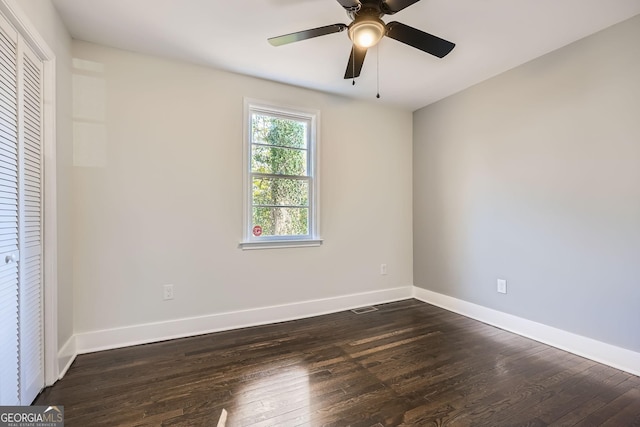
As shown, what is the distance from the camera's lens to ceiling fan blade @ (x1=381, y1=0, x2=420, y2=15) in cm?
152

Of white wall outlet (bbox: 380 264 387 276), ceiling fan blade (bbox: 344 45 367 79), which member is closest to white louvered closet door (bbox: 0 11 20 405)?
ceiling fan blade (bbox: 344 45 367 79)

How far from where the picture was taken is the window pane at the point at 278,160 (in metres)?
2.97

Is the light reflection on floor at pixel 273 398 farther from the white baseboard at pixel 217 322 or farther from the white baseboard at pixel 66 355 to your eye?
the white baseboard at pixel 66 355

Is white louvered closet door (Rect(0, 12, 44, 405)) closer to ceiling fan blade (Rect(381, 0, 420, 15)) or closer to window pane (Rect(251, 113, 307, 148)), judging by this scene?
window pane (Rect(251, 113, 307, 148))

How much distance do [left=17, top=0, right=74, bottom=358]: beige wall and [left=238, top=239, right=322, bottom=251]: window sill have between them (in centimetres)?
131

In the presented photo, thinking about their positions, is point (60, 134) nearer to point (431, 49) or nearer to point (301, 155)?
point (301, 155)

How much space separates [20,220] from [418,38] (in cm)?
253

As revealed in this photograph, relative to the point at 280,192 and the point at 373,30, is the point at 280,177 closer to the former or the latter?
the point at 280,192

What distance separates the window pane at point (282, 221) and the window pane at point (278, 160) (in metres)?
0.41

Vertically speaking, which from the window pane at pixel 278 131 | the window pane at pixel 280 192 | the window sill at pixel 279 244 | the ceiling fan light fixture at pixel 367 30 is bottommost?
the window sill at pixel 279 244

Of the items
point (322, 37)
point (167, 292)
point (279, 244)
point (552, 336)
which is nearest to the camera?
point (322, 37)

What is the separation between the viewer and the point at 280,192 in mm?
3096

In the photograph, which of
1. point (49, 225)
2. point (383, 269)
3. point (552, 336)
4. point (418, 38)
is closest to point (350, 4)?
point (418, 38)

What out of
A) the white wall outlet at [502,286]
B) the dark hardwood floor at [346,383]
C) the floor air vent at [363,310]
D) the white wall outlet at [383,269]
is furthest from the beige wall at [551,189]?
the floor air vent at [363,310]
